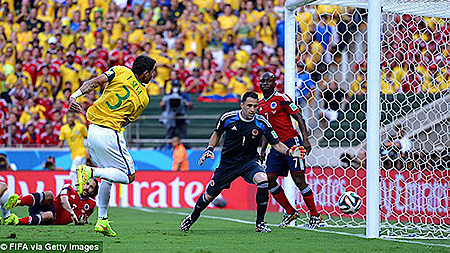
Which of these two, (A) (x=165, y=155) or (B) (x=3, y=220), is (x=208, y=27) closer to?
(A) (x=165, y=155)

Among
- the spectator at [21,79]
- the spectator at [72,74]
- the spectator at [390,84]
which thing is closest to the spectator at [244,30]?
the spectator at [72,74]

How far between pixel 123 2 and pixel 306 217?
12.9 meters

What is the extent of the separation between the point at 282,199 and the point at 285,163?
1.73ft

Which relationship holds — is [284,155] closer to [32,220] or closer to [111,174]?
[111,174]

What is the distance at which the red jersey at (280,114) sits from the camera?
431 inches

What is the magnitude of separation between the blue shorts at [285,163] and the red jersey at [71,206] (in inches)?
105

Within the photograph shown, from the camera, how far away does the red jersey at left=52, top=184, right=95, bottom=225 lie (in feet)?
34.8

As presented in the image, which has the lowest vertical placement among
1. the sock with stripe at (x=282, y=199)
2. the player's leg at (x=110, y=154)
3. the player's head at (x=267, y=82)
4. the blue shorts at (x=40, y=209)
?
the blue shorts at (x=40, y=209)

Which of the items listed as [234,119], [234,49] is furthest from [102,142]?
[234,49]

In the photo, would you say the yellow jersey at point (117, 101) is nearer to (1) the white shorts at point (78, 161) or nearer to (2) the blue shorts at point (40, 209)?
(2) the blue shorts at point (40, 209)

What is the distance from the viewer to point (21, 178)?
60.2ft

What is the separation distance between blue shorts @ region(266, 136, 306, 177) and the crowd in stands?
7.31 meters

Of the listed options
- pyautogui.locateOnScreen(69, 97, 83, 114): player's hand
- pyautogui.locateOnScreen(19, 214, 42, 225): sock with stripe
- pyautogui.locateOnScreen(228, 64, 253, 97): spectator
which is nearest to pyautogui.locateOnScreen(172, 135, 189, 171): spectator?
pyautogui.locateOnScreen(228, 64, 253, 97): spectator

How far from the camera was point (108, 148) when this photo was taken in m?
8.45
